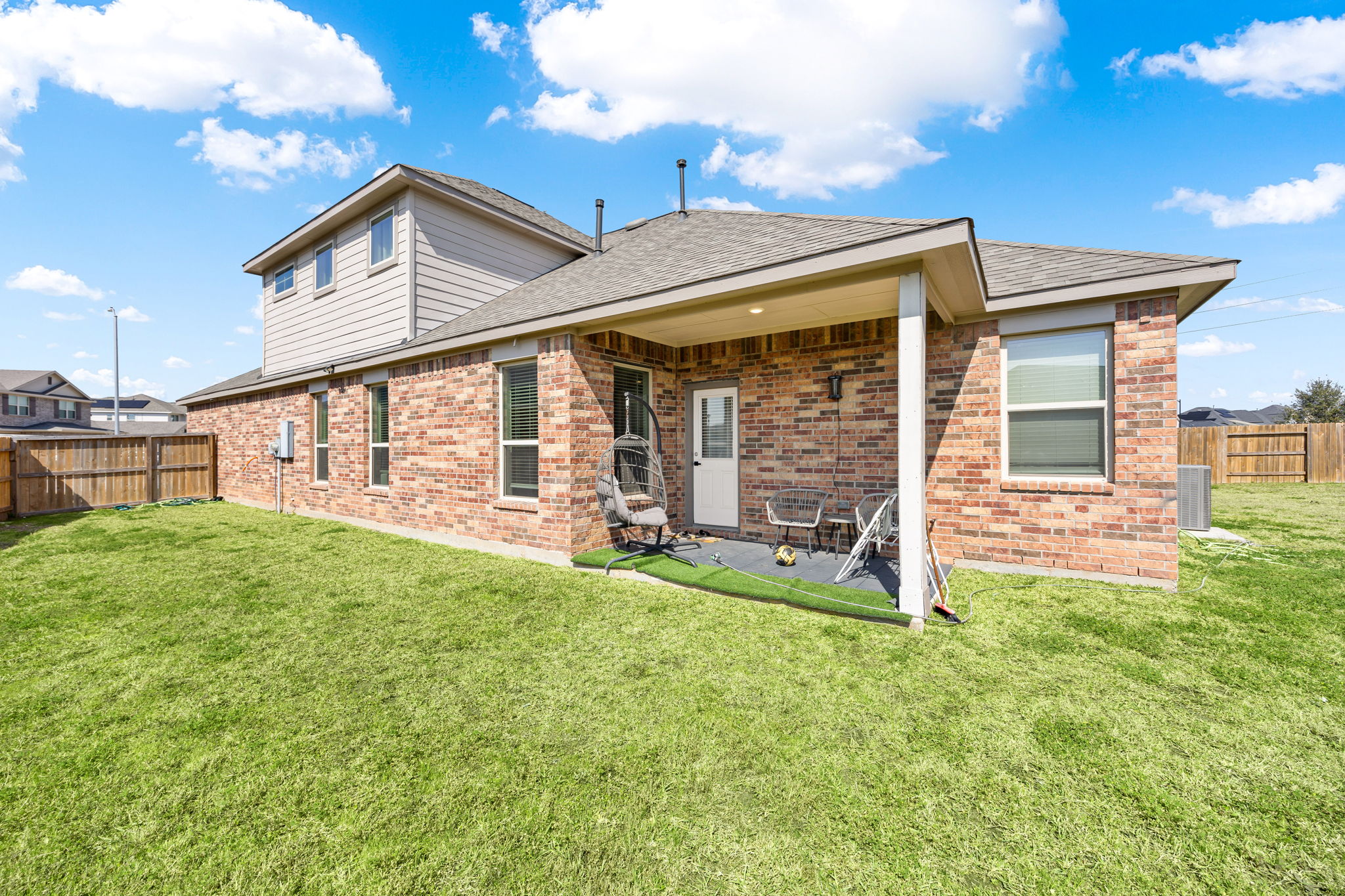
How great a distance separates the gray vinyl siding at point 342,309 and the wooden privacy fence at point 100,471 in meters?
3.11

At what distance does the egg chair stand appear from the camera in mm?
5586

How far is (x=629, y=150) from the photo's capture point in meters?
9.83

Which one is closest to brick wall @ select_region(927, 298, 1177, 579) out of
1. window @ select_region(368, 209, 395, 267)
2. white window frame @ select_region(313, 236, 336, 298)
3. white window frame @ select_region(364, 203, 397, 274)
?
white window frame @ select_region(364, 203, 397, 274)

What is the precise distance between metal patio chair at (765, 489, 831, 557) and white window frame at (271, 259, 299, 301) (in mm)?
10945

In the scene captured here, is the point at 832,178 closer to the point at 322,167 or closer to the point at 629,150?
the point at 629,150

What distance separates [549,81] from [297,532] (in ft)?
27.0

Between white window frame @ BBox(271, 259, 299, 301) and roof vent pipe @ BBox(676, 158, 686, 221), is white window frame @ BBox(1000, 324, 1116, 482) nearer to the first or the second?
roof vent pipe @ BBox(676, 158, 686, 221)

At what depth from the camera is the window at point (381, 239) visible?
859 cm

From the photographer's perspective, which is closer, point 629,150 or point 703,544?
point 703,544

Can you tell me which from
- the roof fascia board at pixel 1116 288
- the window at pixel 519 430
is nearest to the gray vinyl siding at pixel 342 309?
the window at pixel 519 430

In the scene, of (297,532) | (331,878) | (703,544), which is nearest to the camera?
(331,878)

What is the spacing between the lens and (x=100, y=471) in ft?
35.6

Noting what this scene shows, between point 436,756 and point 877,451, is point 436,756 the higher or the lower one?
the lower one

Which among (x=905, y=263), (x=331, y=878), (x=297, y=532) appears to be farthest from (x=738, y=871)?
(x=297, y=532)
